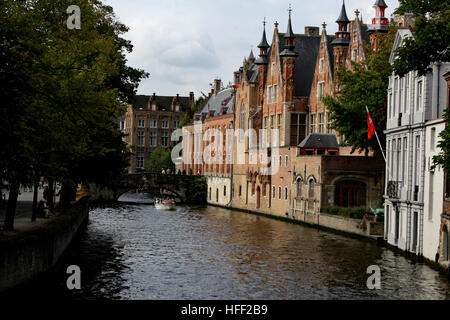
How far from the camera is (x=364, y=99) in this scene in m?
46.2

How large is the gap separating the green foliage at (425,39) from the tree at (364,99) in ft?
66.1

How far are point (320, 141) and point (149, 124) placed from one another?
8796 centimetres

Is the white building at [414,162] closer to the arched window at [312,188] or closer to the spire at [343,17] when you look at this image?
the arched window at [312,188]

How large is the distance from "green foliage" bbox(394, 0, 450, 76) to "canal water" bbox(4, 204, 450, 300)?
7538mm

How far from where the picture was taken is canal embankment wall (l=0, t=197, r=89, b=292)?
69.5ft

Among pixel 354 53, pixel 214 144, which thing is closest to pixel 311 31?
pixel 354 53

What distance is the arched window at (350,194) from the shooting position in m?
51.4

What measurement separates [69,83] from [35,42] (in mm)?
4045

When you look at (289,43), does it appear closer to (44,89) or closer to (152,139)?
(44,89)

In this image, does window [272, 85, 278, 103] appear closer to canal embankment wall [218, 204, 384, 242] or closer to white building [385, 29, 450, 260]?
canal embankment wall [218, 204, 384, 242]
